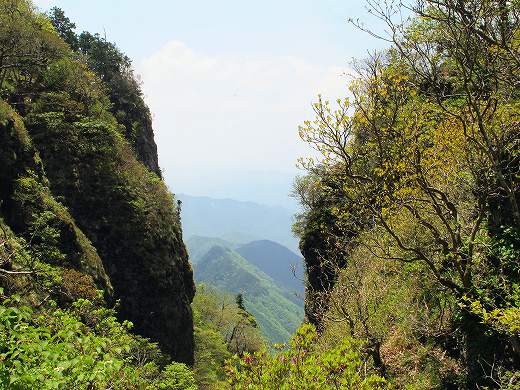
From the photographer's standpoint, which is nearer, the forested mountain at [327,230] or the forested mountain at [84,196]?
the forested mountain at [327,230]

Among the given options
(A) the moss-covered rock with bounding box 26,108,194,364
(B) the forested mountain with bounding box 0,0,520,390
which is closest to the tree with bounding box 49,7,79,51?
(B) the forested mountain with bounding box 0,0,520,390

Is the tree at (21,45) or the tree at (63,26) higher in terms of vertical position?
the tree at (63,26)

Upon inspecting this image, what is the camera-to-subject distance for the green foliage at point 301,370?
7.97 m

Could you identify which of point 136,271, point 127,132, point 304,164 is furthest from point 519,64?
point 127,132

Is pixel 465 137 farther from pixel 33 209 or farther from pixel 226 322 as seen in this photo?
pixel 226 322

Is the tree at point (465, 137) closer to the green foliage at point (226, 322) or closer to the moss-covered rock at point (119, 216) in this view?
the moss-covered rock at point (119, 216)

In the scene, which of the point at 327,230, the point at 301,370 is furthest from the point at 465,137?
the point at 327,230

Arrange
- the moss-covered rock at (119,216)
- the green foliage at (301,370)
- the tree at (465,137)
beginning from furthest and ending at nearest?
the moss-covered rock at (119,216)
the tree at (465,137)
the green foliage at (301,370)

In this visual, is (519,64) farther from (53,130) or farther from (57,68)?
(57,68)

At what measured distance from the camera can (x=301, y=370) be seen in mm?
8352

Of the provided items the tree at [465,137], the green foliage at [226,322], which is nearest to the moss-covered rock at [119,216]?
the green foliage at [226,322]

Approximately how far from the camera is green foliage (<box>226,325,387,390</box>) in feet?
26.1

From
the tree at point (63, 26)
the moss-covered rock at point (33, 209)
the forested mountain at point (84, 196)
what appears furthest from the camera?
the tree at point (63, 26)

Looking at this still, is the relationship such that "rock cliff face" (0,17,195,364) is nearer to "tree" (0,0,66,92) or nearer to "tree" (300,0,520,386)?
"tree" (0,0,66,92)
